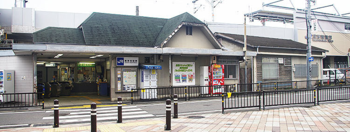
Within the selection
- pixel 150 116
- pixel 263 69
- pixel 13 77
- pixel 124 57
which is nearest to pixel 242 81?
pixel 263 69

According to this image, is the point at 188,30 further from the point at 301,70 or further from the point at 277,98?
the point at 301,70

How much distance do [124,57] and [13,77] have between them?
254 inches

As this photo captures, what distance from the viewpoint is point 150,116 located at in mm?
12031

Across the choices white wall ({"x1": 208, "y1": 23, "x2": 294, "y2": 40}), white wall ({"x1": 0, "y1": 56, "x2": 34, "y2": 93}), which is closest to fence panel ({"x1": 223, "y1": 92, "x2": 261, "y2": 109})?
white wall ({"x1": 0, "y1": 56, "x2": 34, "y2": 93})

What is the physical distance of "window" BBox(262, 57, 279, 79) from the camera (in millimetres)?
25578

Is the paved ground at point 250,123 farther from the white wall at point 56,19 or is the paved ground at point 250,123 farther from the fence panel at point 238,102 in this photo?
the white wall at point 56,19

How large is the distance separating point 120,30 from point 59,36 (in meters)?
4.26

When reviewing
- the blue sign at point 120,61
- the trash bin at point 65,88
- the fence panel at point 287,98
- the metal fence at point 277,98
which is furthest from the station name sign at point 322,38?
the trash bin at point 65,88

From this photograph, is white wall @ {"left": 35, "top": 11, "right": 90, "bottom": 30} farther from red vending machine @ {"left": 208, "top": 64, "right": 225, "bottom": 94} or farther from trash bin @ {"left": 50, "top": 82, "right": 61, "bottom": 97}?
red vending machine @ {"left": 208, "top": 64, "right": 225, "bottom": 94}

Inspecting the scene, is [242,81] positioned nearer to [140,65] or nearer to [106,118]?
[140,65]

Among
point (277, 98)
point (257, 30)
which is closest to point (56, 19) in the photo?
point (257, 30)

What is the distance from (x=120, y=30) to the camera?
20.0 metres

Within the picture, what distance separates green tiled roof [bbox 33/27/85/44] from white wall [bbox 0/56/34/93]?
1.50m

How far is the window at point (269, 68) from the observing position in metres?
25.6
